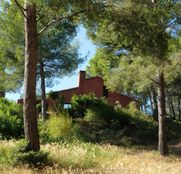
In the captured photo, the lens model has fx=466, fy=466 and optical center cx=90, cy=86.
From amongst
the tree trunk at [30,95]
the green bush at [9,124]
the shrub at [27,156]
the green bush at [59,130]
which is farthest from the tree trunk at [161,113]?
the shrub at [27,156]

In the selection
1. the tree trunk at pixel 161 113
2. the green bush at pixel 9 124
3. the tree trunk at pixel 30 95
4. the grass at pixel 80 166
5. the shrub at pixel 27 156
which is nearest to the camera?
the grass at pixel 80 166

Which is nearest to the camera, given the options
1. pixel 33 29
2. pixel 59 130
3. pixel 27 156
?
pixel 27 156

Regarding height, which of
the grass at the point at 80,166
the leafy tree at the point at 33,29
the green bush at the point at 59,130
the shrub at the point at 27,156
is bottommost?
the grass at the point at 80,166

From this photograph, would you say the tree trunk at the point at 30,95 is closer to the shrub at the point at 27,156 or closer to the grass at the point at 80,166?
the shrub at the point at 27,156

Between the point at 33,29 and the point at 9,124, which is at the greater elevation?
the point at 33,29

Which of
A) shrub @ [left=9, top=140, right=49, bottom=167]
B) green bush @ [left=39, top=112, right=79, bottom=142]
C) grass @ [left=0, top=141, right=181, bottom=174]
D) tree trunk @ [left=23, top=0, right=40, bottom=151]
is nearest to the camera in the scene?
grass @ [left=0, top=141, right=181, bottom=174]

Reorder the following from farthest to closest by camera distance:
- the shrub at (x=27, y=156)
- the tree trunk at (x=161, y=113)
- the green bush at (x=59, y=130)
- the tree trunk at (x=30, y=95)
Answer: the green bush at (x=59, y=130)
the tree trunk at (x=161, y=113)
the tree trunk at (x=30, y=95)
the shrub at (x=27, y=156)

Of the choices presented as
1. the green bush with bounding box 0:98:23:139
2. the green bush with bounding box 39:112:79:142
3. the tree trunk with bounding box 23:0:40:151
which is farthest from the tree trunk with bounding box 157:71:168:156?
the tree trunk with bounding box 23:0:40:151

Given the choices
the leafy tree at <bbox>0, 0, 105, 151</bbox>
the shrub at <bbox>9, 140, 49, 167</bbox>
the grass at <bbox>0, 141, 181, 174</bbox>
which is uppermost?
the leafy tree at <bbox>0, 0, 105, 151</bbox>

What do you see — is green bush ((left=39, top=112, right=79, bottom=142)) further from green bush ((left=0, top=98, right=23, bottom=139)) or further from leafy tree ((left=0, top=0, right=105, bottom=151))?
leafy tree ((left=0, top=0, right=105, bottom=151))

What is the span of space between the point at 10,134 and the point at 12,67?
10.3m

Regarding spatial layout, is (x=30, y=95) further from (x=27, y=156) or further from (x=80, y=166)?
(x=80, y=166)

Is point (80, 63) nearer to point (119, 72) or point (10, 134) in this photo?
point (119, 72)

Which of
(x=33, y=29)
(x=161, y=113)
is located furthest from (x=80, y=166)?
(x=161, y=113)
